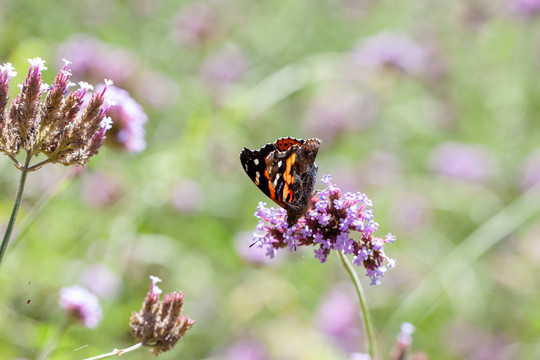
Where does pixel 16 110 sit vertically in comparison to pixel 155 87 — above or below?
below

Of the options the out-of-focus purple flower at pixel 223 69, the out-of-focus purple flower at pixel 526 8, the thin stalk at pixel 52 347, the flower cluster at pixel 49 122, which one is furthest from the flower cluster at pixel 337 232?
the out-of-focus purple flower at pixel 526 8

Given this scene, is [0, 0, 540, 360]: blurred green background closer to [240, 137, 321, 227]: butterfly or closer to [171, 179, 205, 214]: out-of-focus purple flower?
[171, 179, 205, 214]: out-of-focus purple flower

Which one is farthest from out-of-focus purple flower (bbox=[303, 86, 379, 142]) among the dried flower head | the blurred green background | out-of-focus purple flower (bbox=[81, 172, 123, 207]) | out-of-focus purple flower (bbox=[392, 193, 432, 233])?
the dried flower head

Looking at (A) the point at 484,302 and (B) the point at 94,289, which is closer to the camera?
(B) the point at 94,289

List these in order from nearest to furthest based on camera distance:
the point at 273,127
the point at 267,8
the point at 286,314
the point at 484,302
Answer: the point at 286,314 → the point at 484,302 → the point at 273,127 → the point at 267,8

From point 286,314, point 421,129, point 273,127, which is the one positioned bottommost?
point 286,314

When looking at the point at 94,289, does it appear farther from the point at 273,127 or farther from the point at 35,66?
→ the point at 273,127

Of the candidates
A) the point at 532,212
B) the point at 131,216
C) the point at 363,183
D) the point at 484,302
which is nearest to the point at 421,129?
the point at 363,183
